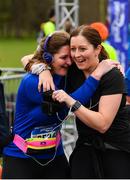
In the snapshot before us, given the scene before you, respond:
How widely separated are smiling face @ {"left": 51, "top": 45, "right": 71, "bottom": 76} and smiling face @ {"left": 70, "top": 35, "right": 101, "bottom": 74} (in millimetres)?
90

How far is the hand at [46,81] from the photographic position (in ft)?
13.8

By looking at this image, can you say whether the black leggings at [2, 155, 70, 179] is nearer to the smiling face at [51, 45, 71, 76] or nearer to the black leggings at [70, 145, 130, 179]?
the black leggings at [70, 145, 130, 179]

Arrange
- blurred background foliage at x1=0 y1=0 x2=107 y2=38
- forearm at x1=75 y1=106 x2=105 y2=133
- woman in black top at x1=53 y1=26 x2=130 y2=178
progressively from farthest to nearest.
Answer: blurred background foliage at x1=0 y1=0 x2=107 y2=38 < woman in black top at x1=53 y1=26 x2=130 y2=178 < forearm at x1=75 y1=106 x2=105 y2=133

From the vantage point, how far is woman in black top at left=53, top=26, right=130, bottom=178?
409cm

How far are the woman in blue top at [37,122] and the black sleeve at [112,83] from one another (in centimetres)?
34

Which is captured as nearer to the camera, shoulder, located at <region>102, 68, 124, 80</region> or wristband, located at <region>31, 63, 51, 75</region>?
shoulder, located at <region>102, 68, 124, 80</region>

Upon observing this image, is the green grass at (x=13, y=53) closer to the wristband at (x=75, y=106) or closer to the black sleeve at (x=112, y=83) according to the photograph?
the black sleeve at (x=112, y=83)

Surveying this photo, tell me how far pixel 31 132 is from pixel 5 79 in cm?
504

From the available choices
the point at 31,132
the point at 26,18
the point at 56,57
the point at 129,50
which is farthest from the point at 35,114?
the point at 26,18

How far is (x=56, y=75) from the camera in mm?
4410

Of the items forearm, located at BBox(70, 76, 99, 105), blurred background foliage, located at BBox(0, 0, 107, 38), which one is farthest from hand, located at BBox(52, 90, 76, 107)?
blurred background foliage, located at BBox(0, 0, 107, 38)

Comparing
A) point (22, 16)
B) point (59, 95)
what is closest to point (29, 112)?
point (59, 95)

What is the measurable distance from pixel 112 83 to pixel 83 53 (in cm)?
28

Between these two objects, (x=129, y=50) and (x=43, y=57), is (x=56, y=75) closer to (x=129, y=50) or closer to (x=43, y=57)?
(x=43, y=57)
